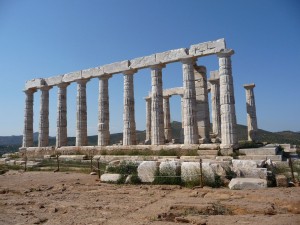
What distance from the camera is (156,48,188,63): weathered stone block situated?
21.9m

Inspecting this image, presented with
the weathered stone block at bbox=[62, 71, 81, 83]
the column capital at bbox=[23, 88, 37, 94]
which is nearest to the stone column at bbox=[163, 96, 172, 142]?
the weathered stone block at bbox=[62, 71, 81, 83]

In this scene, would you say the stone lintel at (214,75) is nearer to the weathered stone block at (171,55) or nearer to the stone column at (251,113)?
the stone column at (251,113)

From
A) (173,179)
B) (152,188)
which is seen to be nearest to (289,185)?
(173,179)

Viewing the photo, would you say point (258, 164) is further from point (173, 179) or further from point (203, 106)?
point (203, 106)

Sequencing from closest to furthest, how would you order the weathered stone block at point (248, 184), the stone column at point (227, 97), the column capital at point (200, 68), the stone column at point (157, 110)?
the weathered stone block at point (248, 184), the stone column at point (227, 97), the stone column at point (157, 110), the column capital at point (200, 68)

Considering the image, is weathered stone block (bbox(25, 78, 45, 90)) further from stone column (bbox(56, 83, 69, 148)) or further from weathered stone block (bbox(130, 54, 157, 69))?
weathered stone block (bbox(130, 54, 157, 69))

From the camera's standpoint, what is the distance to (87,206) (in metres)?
8.12

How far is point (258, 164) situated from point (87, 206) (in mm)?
6849

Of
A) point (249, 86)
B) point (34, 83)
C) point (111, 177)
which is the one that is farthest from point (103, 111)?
point (249, 86)

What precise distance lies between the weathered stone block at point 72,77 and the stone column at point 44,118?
3.14m

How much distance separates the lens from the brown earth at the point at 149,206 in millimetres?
6414

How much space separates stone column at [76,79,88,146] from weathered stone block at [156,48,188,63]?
896 cm

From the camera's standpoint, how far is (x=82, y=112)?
27.9 m

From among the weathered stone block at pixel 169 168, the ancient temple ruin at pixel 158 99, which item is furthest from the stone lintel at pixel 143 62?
the weathered stone block at pixel 169 168
